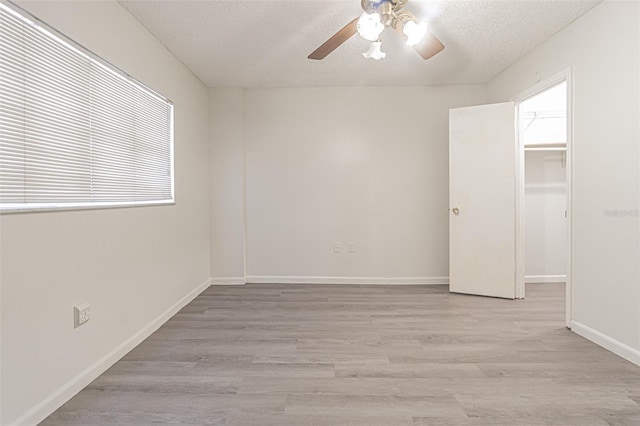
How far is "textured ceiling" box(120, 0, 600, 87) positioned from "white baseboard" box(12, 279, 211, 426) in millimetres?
2377

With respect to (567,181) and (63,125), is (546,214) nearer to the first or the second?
(567,181)

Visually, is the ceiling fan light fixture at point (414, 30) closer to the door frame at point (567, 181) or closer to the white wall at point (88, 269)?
the door frame at point (567, 181)

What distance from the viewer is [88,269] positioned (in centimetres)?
200

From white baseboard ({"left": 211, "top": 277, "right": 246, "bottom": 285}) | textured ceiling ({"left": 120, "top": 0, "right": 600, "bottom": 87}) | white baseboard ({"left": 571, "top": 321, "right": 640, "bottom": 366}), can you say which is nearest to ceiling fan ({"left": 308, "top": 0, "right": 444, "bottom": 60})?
textured ceiling ({"left": 120, "top": 0, "right": 600, "bottom": 87})

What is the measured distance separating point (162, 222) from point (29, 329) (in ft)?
4.81

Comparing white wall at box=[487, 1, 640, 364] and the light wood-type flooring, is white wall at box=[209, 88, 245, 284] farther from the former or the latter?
white wall at box=[487, 1, 640, 364]

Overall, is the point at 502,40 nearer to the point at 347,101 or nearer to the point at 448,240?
the point at 347,101

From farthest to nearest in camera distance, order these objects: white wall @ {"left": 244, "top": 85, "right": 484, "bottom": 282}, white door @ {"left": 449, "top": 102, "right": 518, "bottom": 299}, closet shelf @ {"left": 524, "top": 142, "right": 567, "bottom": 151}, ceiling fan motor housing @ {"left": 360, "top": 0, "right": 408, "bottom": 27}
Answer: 1. white wall @ {"left": 244, "top": 85, "right": 484, "bottom": 282}
2. closet shelf @ {"left": 524, "top": 142, "right": 567, "bottom": 151}
3. white door @ {"left": 449, "top": 102, "right": 518, "bottom": 299}
4. ceiling fan motor housing @ {"left": 360, "top": 0, "right": 408, "bottom": 27}

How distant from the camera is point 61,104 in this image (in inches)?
72.0

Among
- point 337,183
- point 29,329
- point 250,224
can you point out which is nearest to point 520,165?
point 337,183

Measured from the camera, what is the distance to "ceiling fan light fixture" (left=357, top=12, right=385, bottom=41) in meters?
1.94

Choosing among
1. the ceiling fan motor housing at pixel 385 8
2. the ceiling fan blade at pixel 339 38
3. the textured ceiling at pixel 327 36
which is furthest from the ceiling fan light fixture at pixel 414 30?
the textured ceiling at pixel 327 36

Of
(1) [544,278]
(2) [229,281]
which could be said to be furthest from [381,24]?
(1) [544,278]

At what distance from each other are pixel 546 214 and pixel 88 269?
15.8 feet
